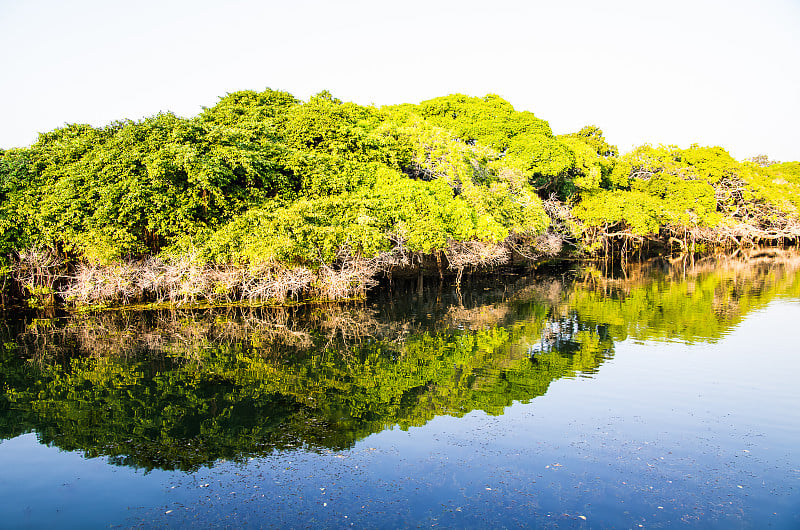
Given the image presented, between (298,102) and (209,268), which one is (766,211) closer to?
(298,102)

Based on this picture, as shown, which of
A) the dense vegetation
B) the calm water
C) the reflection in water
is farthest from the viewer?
the dense vegetation

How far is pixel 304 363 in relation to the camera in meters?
15.7

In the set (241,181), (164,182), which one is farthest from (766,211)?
(164,182)

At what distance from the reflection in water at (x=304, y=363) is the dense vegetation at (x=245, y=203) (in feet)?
6.47

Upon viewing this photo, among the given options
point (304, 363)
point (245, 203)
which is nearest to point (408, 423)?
point (304, 363)

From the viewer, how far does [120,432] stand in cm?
1083

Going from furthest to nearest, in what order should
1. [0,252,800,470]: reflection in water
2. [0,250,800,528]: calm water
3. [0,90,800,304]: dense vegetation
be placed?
[0,90,800,304]: dense vegetation
[0,252,800,470]: reflection in water
[0,250,800,528]: calm water

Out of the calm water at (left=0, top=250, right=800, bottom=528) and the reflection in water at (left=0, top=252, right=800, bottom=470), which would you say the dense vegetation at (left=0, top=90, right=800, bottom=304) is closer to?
the reflection in water at (left=0, top=252, right=800, bottom=470)

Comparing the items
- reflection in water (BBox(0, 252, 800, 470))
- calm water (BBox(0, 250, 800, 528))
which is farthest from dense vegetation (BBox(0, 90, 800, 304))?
calm water (BBox(0, 250, 800, 528))

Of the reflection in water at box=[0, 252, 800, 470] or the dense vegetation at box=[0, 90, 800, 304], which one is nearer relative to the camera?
the reflection in water at box=[0, 252, 800, 470]

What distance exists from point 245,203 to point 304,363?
1097 centimetres

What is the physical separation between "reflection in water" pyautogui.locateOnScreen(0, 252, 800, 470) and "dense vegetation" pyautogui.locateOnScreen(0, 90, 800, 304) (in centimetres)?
197

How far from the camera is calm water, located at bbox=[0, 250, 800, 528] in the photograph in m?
7.96

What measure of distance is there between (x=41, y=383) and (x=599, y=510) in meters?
14.0
